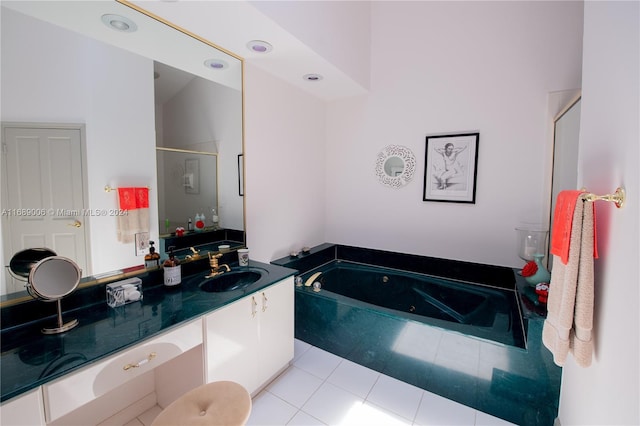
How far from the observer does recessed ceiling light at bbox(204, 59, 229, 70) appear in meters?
2.08

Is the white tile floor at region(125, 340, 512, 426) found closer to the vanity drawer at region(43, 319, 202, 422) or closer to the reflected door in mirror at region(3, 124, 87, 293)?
the vanity drawer at region(43, 319, 202, 422)

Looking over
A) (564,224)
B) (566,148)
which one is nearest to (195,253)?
(564,224)

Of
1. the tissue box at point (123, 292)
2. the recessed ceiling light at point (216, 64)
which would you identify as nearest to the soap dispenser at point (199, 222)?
the tissue box at point (123, 292)

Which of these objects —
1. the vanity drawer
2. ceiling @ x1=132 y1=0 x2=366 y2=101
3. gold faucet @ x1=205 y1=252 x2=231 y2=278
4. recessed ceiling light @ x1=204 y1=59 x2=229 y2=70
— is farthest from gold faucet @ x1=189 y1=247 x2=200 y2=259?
ceiling @ x1=132 y1=0 x2=366 y2=101

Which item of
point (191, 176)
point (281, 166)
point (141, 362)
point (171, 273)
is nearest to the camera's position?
point (141, 362)

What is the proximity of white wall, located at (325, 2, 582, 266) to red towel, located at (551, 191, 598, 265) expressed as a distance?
4.75ft

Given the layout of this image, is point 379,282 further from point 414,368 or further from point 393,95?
point 393,95

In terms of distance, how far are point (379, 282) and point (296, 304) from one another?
0.98 metres

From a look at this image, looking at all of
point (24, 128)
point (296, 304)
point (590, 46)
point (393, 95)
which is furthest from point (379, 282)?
point (24, 128)

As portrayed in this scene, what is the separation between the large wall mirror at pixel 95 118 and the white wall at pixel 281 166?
0.41 m

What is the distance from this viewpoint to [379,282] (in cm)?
302

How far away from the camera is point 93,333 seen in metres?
1.21

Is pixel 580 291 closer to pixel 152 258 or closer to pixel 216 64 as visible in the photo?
pixel 152 258

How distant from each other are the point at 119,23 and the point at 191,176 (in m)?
0.96
